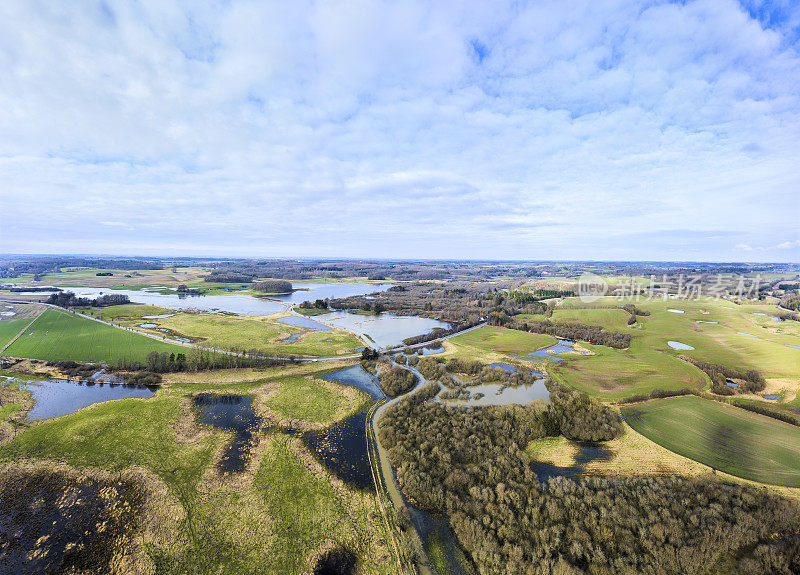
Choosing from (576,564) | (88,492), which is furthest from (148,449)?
(576,564)

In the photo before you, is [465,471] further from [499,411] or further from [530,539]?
[499,411]

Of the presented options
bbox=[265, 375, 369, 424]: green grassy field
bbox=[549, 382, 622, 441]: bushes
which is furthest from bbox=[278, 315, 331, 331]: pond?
bbox=[549, 382, 622, 441]: bushes

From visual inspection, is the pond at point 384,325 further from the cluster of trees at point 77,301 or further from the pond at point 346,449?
the cluster of trees at point 77,301

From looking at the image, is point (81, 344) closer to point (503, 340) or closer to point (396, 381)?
point (396, 381)

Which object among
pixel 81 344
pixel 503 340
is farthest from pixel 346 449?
pixel 81 344

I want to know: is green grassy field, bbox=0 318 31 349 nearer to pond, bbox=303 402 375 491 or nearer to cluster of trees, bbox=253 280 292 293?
pond, bbox=303 402 375 491
